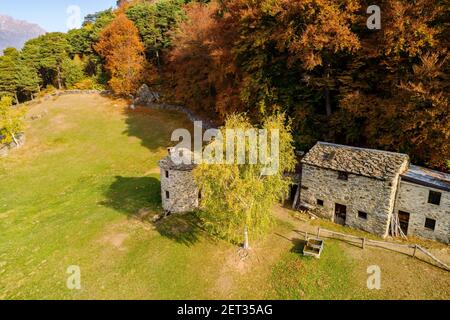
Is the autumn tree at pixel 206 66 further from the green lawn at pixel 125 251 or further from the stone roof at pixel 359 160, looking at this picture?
the green lawn at pixel 125 251

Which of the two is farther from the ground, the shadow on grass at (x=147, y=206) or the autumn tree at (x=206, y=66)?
the autumn tree at (x=206, y=66)

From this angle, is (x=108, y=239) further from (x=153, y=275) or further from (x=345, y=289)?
(x=345, y=289)

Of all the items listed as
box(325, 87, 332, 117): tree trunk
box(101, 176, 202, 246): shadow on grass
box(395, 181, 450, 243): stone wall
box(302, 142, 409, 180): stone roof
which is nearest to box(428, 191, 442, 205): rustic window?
box(395, 181, 450, 243): stone wall

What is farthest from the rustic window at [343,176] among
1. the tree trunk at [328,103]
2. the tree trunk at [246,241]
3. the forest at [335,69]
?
Answer: the tree trunk at [246,241]

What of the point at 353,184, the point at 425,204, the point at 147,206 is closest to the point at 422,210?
the point at 425,204

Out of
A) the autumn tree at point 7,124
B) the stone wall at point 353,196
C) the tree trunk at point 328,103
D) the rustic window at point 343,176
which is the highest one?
the tree trunk at point 328,103

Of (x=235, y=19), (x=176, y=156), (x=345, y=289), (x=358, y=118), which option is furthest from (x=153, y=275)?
(x=235, y=19)
